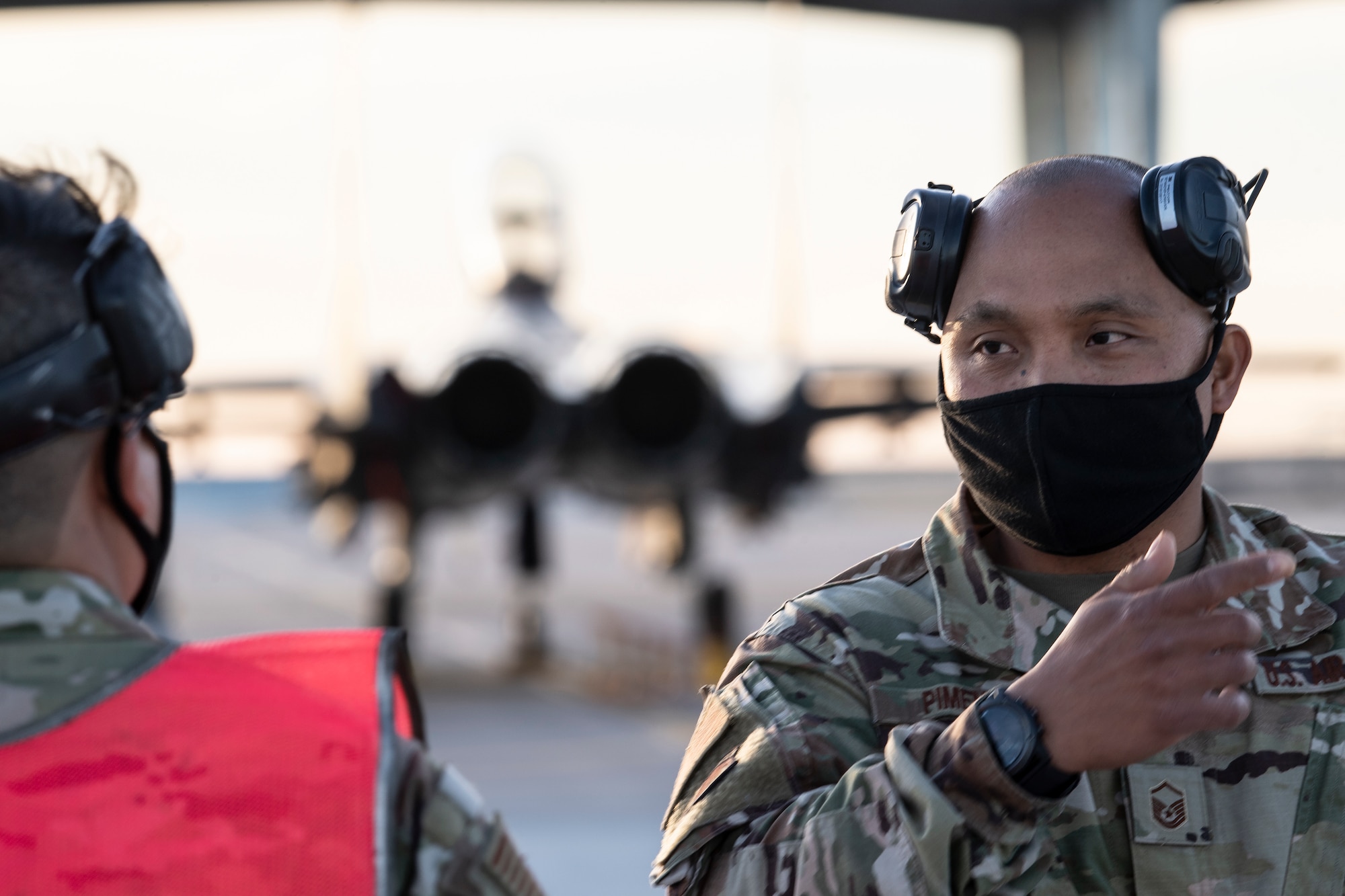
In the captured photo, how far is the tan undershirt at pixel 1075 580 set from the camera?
5.68 ft

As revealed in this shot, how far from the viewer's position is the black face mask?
1.64 meters

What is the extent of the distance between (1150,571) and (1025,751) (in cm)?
21

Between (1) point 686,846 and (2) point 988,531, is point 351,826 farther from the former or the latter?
(2) point 988,531

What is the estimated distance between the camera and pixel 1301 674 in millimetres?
1599

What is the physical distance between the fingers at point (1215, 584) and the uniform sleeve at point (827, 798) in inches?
8.6

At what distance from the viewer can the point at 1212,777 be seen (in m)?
1.55

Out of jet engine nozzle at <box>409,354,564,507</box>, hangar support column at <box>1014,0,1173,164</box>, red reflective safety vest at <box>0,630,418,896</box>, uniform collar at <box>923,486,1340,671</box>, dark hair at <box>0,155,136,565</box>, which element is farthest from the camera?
jet engine nozzle at <box>409,354,564,507</box>

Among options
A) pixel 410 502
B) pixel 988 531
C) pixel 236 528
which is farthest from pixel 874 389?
pixel 236 528

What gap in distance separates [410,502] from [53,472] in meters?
9.46

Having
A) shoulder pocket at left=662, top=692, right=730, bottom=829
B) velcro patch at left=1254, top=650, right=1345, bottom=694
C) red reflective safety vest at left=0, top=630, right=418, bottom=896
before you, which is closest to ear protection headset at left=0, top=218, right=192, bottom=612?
red reflective safety vest at left=0, top=630, right=418, bottom=896

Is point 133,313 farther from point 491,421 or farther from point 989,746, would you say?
point 491,421

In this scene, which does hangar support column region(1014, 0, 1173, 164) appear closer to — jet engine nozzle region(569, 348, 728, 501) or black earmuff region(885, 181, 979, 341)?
jet engine nozzle region(569, 348, 728, 501)

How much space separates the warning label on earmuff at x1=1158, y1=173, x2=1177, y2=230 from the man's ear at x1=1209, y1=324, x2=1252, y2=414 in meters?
0.21

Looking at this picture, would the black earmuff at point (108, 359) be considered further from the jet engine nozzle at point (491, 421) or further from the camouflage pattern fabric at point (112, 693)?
the jet engine nozzle at point (491, 421)
